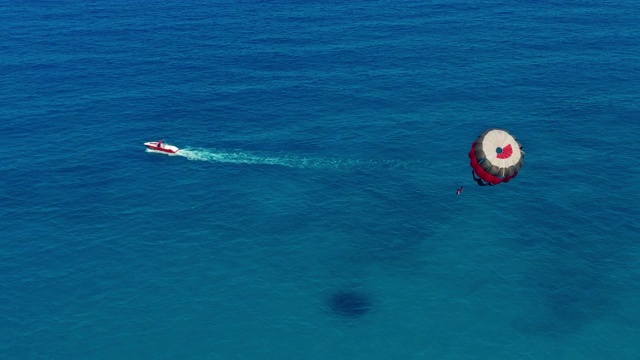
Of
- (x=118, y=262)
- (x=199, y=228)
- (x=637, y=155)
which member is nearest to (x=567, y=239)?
(x=637, y=155)

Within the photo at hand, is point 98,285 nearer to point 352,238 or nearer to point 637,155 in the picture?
point 352,238

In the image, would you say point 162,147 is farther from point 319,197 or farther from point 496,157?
point 496,157

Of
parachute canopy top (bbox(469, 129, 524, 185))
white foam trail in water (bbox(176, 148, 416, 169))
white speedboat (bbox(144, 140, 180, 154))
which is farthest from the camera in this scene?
white speedboat (bbox(144, 140, 180, 154))

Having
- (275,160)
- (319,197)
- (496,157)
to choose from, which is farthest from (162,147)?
(496,157)

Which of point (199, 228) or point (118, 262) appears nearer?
point (118, 262)

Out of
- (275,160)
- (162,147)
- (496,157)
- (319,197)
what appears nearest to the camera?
(496,157)

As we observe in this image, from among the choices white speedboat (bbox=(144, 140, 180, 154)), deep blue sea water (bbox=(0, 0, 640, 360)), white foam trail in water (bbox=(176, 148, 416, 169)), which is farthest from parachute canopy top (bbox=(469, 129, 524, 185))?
white speedboat (bbox=(144, 140, 180, 154))

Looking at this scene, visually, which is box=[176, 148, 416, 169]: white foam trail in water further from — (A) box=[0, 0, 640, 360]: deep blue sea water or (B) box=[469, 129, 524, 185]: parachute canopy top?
(B) box=[469, 129, 524, 185]: parachute canopy top
